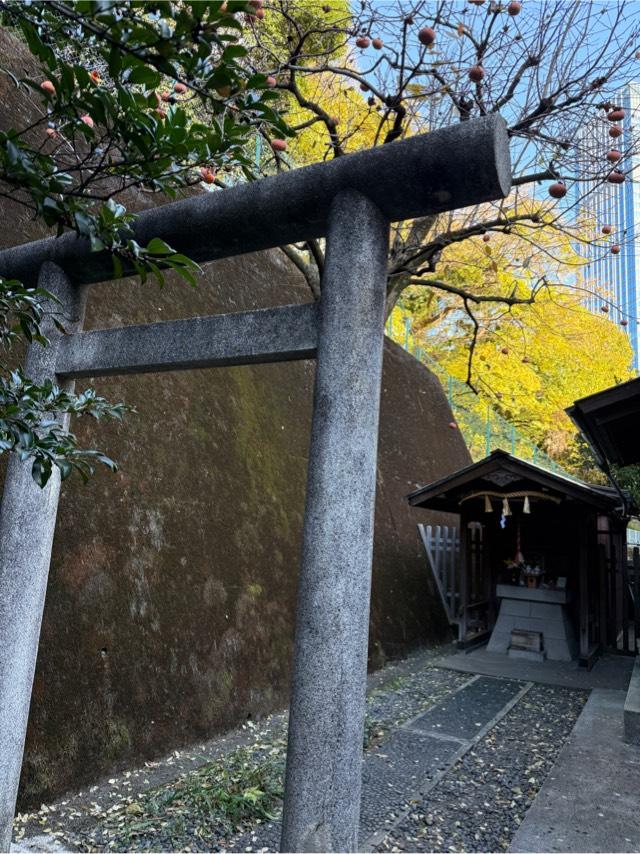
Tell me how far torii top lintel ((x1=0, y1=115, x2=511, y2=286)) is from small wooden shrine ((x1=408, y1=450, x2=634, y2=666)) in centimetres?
655

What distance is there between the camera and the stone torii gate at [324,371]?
2281mm

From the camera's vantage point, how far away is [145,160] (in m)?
1.96

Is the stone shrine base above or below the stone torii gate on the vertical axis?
below

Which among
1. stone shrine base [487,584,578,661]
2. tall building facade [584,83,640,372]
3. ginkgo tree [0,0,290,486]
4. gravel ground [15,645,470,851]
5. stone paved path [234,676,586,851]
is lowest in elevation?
stone paved path [234,676,586,851]

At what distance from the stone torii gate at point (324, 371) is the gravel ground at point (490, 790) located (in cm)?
195

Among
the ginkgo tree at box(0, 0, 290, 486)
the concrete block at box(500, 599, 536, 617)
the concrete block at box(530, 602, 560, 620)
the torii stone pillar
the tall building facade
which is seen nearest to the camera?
the ginkgo tree at box(0, 0, 290, 486)

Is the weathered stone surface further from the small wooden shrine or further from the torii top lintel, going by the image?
the torii top lintel

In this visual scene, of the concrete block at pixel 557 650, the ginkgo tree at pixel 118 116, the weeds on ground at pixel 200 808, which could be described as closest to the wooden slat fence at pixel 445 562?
the concrete block at pixel 557 650

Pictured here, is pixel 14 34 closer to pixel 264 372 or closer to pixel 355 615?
pixel 264 372

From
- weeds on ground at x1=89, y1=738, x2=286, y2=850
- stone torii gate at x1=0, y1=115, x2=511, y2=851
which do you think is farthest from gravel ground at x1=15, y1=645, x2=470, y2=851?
stone torii gate at x1=0, y1=115, x2=511, y2=851

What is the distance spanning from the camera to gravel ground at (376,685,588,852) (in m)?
3.82

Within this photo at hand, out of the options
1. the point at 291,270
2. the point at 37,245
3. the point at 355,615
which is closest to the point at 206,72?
the point at 355,615

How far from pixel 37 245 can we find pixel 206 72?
2242 mm

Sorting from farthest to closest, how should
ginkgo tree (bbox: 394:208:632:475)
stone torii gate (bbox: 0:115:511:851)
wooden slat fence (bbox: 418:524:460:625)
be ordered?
ginkgo tree (bbox: 394:208:632:475) < wooden slat fence (bbox: 418:524:460:625) < stone torii gate (bbox: 0:115:511:851)
